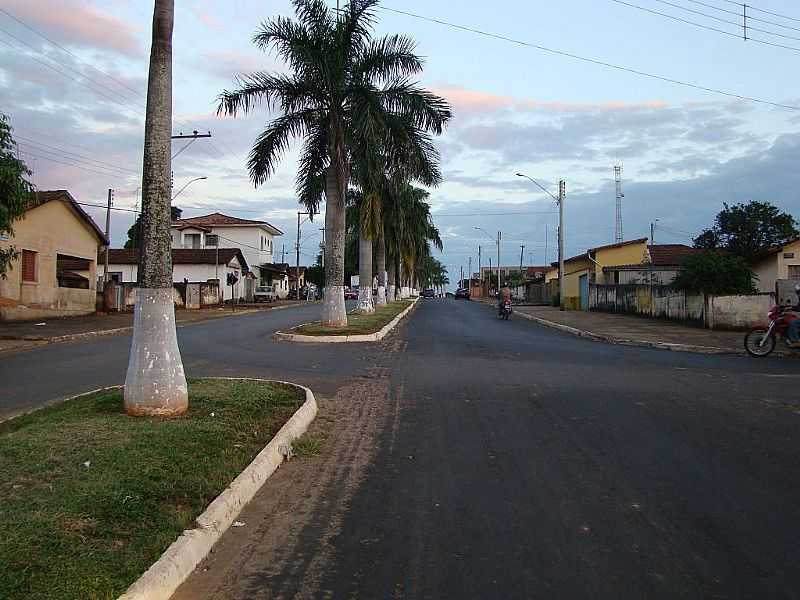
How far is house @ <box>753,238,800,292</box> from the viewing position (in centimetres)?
3388

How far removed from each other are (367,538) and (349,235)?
133 feet

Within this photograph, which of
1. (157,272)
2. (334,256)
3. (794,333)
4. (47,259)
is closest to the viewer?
(157,272)

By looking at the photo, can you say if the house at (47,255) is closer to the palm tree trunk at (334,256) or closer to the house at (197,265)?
the palm tree trunk at (334,256)

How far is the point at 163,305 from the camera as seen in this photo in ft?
25.7

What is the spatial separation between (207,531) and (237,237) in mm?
74658

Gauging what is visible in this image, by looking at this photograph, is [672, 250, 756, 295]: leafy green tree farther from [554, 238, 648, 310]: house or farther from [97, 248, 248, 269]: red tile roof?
[97, 248, 248, 269]: red tile roof

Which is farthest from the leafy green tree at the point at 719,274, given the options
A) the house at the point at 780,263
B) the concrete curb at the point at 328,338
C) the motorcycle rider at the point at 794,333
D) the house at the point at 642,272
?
the house at the point at 642,272

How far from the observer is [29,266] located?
29641mm

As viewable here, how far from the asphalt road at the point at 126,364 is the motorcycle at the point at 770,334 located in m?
9.15

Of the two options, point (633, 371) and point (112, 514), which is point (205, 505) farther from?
point (633, 371)

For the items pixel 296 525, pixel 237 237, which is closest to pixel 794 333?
pixel 296 525

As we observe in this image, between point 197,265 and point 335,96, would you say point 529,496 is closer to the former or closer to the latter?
point 335,96

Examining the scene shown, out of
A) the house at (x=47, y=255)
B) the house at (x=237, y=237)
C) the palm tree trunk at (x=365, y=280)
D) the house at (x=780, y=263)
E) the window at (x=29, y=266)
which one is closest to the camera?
the house at (x=47, y=255)

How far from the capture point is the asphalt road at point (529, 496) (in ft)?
13.6
